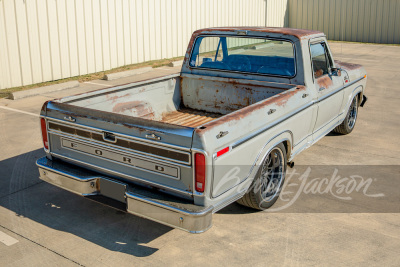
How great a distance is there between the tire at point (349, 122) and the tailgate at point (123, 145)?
165 inches

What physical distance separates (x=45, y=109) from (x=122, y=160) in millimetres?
1086

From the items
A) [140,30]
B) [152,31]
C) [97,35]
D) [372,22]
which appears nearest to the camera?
[97,35]

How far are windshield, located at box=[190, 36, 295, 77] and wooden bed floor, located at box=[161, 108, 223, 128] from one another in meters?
0.60

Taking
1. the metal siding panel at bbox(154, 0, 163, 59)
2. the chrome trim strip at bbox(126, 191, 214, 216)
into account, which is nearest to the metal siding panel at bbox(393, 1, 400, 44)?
the metal siding panel at bbox(154, 0, 163, 59)

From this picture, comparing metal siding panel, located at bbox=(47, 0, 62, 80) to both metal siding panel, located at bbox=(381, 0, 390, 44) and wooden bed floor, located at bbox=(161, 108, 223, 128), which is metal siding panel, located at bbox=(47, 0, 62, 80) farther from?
metal siding panel, located at bbox=(381, 0, 390, 44)

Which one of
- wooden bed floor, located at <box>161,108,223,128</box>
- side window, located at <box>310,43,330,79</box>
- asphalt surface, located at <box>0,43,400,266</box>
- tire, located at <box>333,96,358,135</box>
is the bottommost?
asphalt surface, located at <box>0,43,400,266</box>

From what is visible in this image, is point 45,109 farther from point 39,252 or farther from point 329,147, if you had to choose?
point 329,147

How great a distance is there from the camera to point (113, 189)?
4.32m

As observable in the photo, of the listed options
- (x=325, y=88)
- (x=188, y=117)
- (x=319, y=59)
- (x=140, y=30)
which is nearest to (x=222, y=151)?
(x=188, y=117)

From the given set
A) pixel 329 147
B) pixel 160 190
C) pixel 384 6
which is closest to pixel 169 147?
pixel 160 190

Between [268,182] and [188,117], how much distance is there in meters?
1.47

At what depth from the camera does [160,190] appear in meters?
4.14

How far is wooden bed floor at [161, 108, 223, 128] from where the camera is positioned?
5840mm

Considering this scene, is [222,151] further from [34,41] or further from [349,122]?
[34,41]
